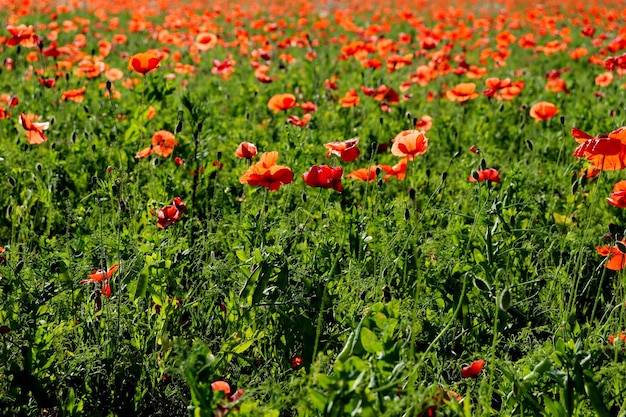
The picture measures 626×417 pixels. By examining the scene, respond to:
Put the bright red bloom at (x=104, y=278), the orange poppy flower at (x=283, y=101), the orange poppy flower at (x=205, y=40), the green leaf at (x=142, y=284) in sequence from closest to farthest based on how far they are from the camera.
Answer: the bright red bloom at (x=104, y=278), the green leaf at (x=142, y=284), the orange poppy flower at (x=283, y=101), the orange poppy flower at (x=205, y=40)

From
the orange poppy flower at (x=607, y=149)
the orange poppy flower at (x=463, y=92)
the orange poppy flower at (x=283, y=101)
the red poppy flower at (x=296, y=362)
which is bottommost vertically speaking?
the red poppy flower at (x=296, y=362)

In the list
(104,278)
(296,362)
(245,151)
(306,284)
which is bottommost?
(296,362)

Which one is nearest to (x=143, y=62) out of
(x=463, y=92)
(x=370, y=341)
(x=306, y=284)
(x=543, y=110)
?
(x=306, y=284)

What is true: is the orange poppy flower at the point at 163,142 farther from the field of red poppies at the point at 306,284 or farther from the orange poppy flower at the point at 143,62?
the orange poppy flower at the point at 143,62

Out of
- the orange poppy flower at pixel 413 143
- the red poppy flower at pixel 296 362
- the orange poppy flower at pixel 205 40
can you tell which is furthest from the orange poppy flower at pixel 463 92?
the red poppy flower at pixel 296 362

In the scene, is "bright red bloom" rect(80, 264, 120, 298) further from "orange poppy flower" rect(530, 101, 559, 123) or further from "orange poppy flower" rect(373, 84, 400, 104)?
"orange poppy flower" rect(530, 101, 559, 123)

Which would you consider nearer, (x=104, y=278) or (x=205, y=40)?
(x=104, y=278)

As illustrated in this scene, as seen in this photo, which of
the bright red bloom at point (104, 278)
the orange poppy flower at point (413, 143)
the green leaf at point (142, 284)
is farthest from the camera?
the orange poppy flower at point (413, 143)

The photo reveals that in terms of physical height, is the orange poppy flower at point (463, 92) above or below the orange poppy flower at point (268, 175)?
below

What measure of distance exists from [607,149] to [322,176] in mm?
920

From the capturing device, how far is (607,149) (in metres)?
2.12

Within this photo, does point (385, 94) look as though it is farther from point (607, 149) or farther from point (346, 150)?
point (607, 149)

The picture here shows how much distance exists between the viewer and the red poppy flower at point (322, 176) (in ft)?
7.95

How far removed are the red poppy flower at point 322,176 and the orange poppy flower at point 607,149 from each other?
798 millimetres
